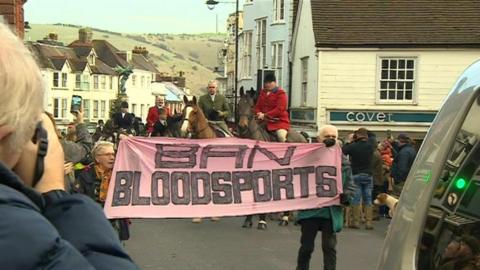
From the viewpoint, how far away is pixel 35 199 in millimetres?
1563

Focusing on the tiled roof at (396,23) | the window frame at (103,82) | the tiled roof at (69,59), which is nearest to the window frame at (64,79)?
the tiled roof at (69,59)

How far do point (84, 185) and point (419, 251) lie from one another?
21.7 feet

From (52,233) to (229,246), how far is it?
Result: 10734mm

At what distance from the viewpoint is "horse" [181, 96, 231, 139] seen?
15648mm

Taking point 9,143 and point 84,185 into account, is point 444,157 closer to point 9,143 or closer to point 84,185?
point 9,143

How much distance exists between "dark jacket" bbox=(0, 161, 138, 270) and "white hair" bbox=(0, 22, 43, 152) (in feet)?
0.32

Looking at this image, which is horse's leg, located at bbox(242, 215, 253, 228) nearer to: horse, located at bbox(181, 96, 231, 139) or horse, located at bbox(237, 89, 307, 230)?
horse, located at bbox(237, 89, 307, 230)

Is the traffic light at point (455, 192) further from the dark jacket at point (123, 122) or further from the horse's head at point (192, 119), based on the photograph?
the dark jacket at point (123, 122)

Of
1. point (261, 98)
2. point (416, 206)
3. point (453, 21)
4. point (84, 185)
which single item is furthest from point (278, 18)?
point (416, 206)

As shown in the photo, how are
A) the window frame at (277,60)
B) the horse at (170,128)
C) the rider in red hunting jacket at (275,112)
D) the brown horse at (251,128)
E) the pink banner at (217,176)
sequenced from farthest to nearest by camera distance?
the window frame at (277,60), the horse at (170,128), the rider in red hunting jacket at (275,112), the brown horse at (251,128), the pink banner at (217,176)

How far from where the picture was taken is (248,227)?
14.6m

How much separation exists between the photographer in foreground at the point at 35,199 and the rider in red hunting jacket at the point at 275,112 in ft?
47.8

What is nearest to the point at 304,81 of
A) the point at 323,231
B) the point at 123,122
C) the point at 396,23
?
the point at 396,23

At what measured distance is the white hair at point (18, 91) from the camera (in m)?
1.53
